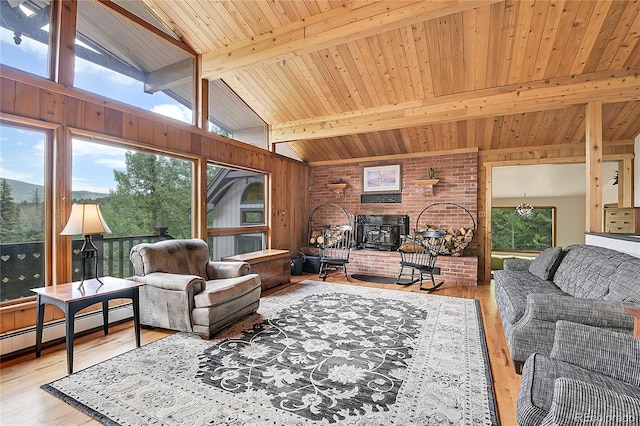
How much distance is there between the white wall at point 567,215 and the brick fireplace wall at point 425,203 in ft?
14.4

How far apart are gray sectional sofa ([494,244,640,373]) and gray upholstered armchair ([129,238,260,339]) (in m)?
2.52

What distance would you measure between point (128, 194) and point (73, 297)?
1629mm

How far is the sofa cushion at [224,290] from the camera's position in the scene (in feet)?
9.08

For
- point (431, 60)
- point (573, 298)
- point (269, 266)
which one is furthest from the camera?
point (269, 266)

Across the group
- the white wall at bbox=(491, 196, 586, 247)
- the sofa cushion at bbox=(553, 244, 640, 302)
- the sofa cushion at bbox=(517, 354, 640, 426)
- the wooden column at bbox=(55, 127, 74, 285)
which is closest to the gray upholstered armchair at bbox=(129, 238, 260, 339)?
the wooden column at bbox=(55, 127, 74, 285)

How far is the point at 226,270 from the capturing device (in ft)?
11.8

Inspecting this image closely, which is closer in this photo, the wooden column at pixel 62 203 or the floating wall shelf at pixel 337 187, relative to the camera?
the wooden column at pixel 62 203

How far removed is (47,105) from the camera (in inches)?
104

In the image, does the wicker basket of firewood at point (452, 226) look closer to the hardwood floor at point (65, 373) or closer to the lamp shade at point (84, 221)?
the hardwood floor at point (65, 373)

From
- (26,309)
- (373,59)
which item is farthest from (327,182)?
(26,309)

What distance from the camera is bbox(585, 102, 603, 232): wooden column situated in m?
3.58

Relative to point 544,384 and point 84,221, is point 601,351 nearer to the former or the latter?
point 544,384

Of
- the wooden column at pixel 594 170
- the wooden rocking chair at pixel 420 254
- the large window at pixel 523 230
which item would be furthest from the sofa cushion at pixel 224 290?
the large window at pixel 523 230

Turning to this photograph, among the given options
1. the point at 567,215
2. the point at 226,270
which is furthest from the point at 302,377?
the point at 567,215
